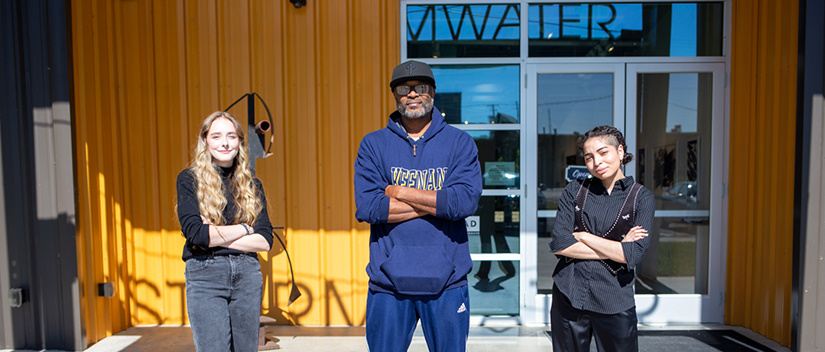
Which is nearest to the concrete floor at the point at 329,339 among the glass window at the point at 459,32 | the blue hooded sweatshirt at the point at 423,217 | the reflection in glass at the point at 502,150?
the reflection in glass at the point at 502,150

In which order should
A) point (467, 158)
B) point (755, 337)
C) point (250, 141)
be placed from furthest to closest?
point (755, 337), point (250, 141), point (467, 158)

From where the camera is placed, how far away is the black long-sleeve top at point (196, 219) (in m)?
2.12

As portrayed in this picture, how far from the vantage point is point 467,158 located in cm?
223

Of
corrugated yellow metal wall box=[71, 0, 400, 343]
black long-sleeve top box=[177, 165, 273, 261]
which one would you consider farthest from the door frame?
black long-sleeve top box=[177, 165, 273, 261]

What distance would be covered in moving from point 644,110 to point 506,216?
1.58 metres

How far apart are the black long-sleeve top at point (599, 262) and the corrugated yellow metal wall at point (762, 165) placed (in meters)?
2.19

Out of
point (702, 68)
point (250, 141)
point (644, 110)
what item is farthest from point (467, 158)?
point (702, 68)

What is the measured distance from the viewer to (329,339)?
375 cm

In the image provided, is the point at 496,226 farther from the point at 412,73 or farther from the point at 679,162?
the point at 412,73

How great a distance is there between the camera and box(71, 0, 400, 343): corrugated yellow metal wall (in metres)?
3.95

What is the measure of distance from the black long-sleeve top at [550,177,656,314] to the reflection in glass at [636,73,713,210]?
2.05 meters

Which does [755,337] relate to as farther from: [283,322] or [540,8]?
[283,322]

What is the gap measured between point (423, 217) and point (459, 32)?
7.97 feet

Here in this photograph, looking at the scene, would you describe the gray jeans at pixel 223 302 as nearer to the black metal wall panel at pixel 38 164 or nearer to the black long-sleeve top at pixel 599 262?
the black long-sleeve top at pixel 599 262
